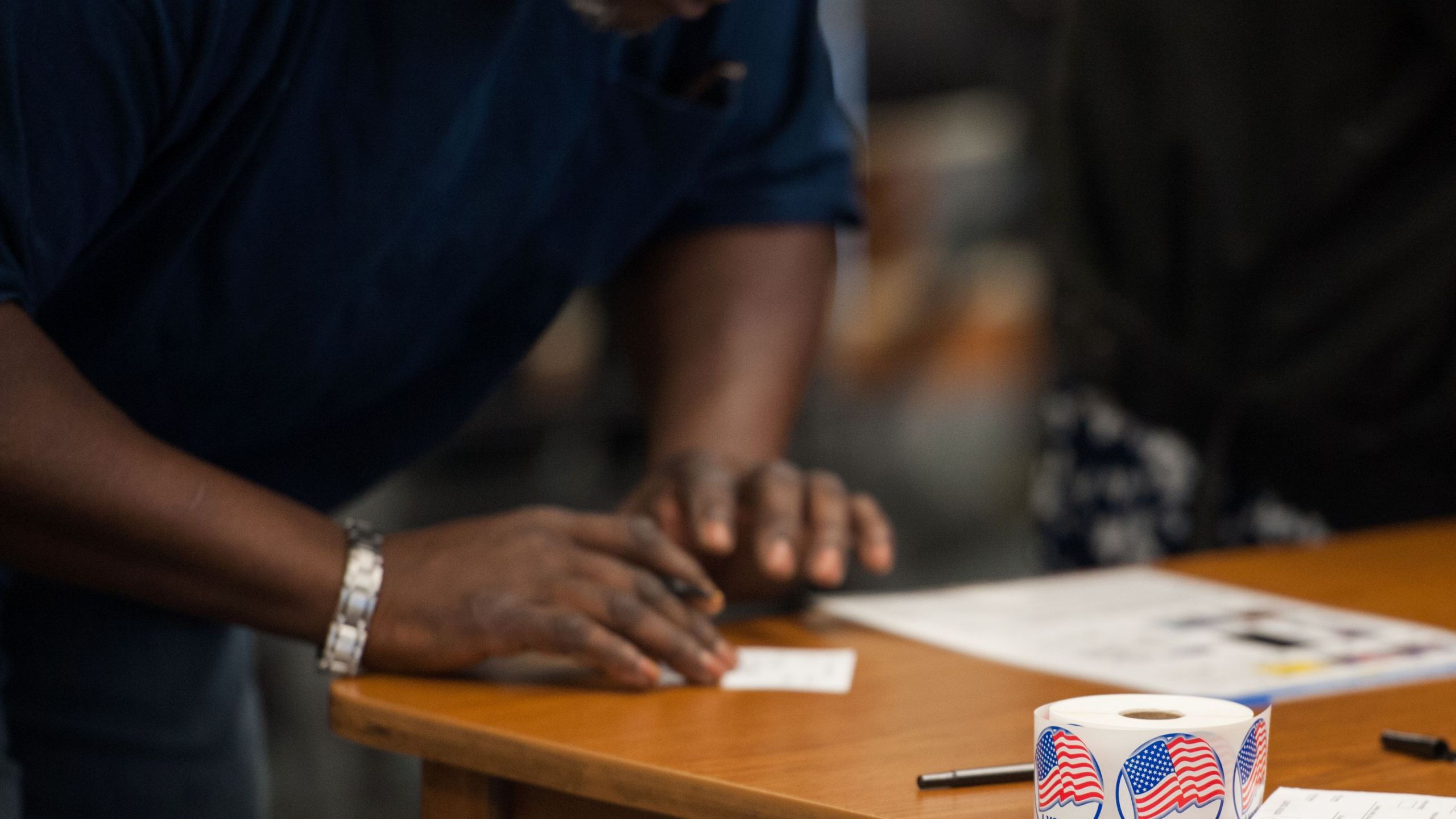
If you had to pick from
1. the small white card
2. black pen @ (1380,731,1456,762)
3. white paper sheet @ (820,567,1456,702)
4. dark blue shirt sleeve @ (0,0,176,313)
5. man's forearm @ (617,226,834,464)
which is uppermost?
dark blue shirt sleeve @ (0,0,176,313)

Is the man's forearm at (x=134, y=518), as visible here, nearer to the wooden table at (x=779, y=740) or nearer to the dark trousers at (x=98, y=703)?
the wooden table at (x=779, y=740)

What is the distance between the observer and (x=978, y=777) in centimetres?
79

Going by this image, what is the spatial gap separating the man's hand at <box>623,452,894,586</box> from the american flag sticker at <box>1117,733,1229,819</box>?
0.50 metres

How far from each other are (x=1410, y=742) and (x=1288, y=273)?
118 centimetres

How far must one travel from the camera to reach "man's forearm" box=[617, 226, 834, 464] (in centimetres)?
139

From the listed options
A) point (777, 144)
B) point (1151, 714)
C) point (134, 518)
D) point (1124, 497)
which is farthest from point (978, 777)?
point (1124, 497)

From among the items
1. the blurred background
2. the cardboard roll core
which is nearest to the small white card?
the cardboard roll core

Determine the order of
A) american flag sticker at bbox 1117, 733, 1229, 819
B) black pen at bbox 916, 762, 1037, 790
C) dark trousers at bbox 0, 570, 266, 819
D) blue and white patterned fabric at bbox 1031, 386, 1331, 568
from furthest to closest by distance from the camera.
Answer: blue and white patterned fabric at bbox 1031, 386, 1331, 568 → dark trousers at bbox 0, 570, 266, 819 → black pen at bbox 916, 762, 1037, 790 → american flag sticker at bbox 1117, 733, 1229, 819

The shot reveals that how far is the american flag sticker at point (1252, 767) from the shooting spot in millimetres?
680

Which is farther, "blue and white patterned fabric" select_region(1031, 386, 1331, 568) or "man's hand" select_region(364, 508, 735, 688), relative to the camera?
"blue and white patterned fabric" select_region(1031, 386, 1331, 568)

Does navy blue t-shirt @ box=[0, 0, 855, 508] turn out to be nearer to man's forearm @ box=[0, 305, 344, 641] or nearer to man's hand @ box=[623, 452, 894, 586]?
man's forearm @ box=[0, 305, 344, 641]

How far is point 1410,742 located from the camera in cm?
84

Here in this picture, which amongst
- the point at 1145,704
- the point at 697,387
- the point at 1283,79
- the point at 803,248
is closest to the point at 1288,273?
the point at 1283,79

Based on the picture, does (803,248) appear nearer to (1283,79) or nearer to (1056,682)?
(1056,682)
